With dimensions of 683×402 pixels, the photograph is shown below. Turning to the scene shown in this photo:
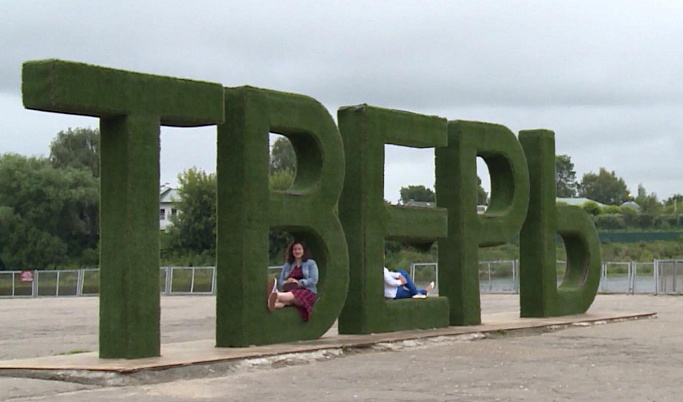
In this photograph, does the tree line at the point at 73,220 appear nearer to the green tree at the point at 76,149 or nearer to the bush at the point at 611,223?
the bush at the point at 611,223

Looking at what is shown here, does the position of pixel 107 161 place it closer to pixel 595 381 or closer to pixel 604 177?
pixel 595 381

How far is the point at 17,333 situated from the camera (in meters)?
20.3

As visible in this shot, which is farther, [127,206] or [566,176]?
[566,176]

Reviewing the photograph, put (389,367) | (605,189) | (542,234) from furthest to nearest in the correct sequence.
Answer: (605,189) → (542,234) → (389,367)

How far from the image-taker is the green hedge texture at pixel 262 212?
47.7ft

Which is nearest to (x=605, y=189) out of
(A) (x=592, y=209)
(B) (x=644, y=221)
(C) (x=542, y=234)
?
(A) (x=592, y=209)

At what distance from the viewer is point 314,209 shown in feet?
51.2

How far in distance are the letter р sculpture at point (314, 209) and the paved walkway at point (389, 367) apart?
1.64 ft

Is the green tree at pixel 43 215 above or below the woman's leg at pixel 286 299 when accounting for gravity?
above

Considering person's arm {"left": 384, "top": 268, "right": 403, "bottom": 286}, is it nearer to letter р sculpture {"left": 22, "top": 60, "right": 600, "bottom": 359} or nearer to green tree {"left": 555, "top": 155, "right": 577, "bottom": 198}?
letter р sculpture {"left": 22, "top": 60, "right": 600, "bottom": 359}

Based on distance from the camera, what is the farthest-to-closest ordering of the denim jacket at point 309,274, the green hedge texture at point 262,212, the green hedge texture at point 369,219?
the green hedge texture at point 369,219 < the denim jacket at point 309,274 < the green hedge texture at point 262,212

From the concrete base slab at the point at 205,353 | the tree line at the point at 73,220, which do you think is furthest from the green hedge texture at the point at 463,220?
the tree line at the point at 73,220

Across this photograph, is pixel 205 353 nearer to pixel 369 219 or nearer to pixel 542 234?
pixel 369 219

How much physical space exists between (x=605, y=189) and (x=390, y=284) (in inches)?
5227
